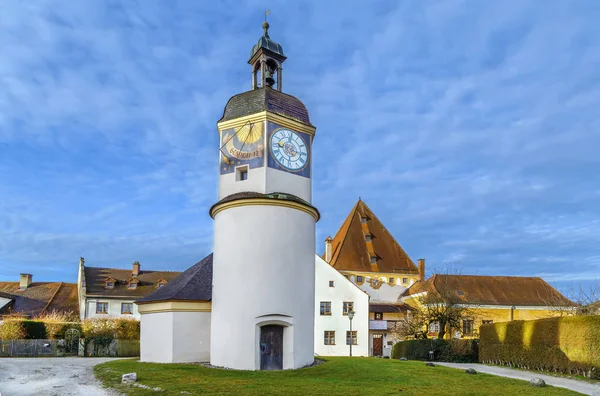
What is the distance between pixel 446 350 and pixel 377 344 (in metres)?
14.2

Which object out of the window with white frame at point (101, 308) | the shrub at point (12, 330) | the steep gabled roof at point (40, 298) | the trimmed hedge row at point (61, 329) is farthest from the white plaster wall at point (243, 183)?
the steep gabled roof at point (40, 298)

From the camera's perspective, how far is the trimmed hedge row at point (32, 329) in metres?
32.3

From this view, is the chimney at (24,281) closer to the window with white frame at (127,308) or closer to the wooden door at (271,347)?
the window with white frame at (127,308)

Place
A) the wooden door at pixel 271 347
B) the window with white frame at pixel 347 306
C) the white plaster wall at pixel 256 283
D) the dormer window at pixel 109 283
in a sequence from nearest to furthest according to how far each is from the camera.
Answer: the white plaster wall at pixel 256 283
the wooden door at pixel 271 347
the window with white frame at pixel 347 306
the dormer window at pixel 109 283

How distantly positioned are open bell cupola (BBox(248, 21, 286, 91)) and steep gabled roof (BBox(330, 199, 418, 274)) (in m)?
28.0

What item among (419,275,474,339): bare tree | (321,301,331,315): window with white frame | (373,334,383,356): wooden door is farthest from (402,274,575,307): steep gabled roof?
(321,301,331,315): window with white frame

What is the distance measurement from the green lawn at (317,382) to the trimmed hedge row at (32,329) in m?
17.8

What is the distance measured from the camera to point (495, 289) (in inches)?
1908

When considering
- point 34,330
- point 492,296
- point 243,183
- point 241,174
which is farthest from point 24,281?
point 492,296

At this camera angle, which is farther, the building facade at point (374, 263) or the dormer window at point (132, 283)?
the building facade at point (374, 263)

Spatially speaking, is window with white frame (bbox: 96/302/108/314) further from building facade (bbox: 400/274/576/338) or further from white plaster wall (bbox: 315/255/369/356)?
building facade (bbox: 400/274/576/338)

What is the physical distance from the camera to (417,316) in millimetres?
38312

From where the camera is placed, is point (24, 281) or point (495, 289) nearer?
point (495, 289)

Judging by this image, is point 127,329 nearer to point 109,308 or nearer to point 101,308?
point 109,308
